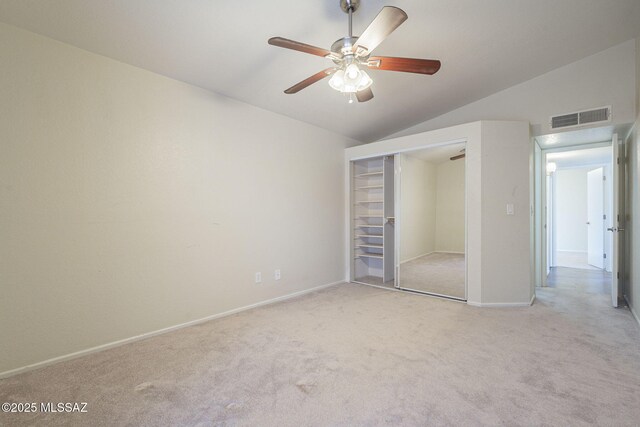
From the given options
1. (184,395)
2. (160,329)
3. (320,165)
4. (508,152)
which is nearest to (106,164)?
(160,329)

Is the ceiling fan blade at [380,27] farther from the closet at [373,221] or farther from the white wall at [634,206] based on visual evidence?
the white wall at [634,206]

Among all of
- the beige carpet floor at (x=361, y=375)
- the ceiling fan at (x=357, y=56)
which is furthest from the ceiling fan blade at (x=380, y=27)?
the beige carpet floor at (x=361, y=375)

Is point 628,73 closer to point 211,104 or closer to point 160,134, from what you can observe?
point 211,104

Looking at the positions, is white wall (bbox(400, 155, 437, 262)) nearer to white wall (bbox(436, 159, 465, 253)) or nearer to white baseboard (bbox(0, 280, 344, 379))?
white wall (bbox(436, 159, 465, 253))

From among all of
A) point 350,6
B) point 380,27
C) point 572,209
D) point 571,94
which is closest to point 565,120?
point 571,94

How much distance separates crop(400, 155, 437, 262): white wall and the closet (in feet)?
2.77

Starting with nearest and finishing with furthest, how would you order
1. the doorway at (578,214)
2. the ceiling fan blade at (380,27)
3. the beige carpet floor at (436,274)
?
1. the ceiling fan blade at (380,27)
2. the doorway at (578,214)
3. the beige carpet floor at (436,274)

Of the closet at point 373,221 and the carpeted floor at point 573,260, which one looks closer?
the closet at point 373,221

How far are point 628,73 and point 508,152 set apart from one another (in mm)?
1390

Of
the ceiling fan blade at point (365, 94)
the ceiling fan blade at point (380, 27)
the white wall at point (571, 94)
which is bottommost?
the ceiling fan blade at point (365, 94)

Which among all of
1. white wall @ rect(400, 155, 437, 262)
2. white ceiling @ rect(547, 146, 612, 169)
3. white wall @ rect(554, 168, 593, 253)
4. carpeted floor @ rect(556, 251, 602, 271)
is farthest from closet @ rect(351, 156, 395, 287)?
white wall @ rect(554, 168, 593, 253)

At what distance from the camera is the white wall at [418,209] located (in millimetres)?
5840

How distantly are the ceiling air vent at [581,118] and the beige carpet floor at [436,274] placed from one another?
244cm

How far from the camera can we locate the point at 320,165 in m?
4.32
